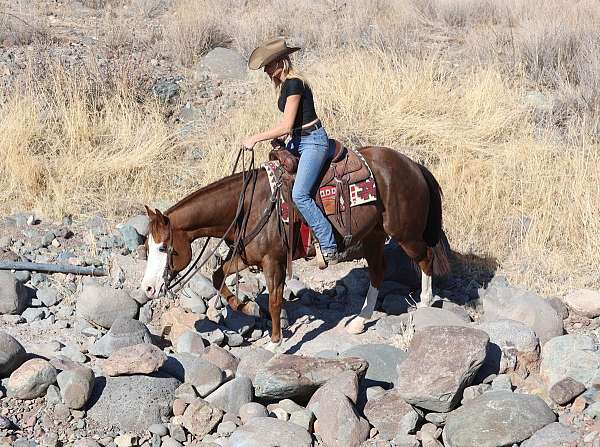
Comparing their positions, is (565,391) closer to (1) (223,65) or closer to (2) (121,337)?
(2) (121,337)

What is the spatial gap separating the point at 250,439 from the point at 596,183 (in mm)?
5712

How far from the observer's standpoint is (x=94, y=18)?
15.8m

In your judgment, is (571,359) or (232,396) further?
(571,359)

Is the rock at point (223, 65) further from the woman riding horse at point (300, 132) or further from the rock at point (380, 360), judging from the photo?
the rock at point (380, 360)

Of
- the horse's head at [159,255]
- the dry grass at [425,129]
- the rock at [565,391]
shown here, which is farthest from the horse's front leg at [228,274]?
the rock at [565,391]

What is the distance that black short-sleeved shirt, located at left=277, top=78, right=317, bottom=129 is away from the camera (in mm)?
6516

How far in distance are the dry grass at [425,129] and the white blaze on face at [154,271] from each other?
2.81m

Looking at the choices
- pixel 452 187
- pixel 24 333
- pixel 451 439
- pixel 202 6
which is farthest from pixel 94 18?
pixel 451 439

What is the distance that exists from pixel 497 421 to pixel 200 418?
6.66ft

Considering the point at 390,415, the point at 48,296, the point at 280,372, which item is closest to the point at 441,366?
the point at 390,415

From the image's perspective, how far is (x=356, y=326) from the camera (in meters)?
7.65

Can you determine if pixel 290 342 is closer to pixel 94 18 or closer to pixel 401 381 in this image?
pixel 401 381

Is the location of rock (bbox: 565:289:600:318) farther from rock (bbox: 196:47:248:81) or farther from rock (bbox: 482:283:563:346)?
rock (bbox: 196:47:248:81)

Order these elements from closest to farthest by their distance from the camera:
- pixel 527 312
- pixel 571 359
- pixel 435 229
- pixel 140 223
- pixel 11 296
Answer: pixel 571 359 → pixel 11 296 → pixel 527 312 → pixel 435 229 → pixel 140 223
